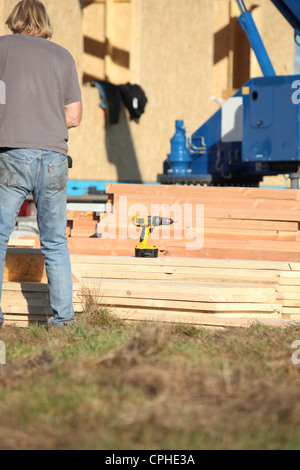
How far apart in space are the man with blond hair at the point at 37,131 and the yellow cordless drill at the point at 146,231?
1527 millimetres

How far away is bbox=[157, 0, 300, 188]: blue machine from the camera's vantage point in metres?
9.99

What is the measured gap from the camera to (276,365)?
3.75 meters

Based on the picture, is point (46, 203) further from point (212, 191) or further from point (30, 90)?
point (212, 191)

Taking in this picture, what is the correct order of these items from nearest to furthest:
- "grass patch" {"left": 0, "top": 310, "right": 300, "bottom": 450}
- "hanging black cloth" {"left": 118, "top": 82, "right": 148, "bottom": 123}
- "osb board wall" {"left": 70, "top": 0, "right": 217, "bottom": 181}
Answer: "grass patch" {"left": 0, "top": 310, "right": 300, "bottom": 450}
"osb board wall" {"left": 70, "top": 0, "right": 217, "bottom": 181}
"hanging black cloth" {"left": 118, "top": 82, "right": 148, "bottom": 123}

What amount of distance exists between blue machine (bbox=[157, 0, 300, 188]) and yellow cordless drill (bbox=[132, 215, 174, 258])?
4.01m

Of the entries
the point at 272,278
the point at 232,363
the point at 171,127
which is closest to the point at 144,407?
the point at 232,363

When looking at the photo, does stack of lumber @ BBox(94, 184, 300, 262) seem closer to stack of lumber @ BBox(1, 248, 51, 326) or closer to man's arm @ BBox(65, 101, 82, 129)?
stack of lumber @ BBox(1, 248, 51, 326)

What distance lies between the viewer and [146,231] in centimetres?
630

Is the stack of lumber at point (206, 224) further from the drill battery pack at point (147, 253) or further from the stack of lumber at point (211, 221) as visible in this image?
the drill battery pack at point (147, 253)

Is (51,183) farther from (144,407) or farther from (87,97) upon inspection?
(87,97)

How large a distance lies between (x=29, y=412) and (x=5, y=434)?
20 cm

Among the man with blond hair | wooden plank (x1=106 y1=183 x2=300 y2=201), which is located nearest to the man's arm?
the man with blond hair

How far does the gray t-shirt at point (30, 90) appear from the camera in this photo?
14.5 feet

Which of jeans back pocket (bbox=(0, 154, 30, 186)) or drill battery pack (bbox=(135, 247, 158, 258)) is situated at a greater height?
jeans back pocket (bbox=(0, 154, 30, 186))
